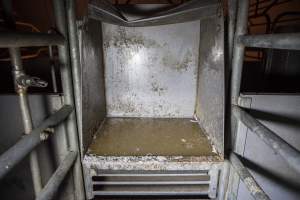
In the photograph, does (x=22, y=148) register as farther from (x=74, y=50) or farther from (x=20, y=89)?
(x=74, y=50)

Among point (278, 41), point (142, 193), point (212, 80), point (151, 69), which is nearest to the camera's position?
point (278, 41)

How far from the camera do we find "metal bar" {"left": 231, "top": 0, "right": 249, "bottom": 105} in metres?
0.79

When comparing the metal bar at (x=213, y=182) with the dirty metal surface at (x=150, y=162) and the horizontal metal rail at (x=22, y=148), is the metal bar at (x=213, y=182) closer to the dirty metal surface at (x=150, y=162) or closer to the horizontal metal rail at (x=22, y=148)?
the dirty metal surface at (x=150, y=162)

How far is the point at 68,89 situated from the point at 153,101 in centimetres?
48

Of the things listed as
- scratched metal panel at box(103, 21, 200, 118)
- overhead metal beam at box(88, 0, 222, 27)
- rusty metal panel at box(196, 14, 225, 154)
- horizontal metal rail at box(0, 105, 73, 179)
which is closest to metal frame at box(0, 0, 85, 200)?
horizontal metal rail at box(0, 105, 73, 179)

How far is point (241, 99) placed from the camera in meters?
0.88

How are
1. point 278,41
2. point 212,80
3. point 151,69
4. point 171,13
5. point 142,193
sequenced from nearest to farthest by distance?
point 278,41 → point 171,13 → point 212,80 → point 142,193 → point 151,69

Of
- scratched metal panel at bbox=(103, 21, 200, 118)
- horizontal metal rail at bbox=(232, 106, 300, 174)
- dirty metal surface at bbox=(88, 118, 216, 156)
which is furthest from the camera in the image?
scratched metal panel at bbox=(103, 21, 200, 118)

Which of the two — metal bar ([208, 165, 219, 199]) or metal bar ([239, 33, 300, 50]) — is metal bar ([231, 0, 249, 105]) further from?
metal bar ([208, 165, 219, 199])

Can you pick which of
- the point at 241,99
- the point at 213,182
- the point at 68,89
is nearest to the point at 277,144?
the point at 241,99

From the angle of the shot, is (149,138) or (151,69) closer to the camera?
(149,138)

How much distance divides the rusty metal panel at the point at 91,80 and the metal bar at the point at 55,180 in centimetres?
8

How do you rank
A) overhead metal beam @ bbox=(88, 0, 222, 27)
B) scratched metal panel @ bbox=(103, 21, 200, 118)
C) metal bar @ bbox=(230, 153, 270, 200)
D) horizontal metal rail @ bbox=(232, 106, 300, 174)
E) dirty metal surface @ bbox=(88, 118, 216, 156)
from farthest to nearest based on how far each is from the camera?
scratched metal panel @ bbox=(103, 21, 200, 118)
dirty metal surface @ bbox=(88, 118, 216, 156)
overhead metal beam @ bbox=(88, 0, 222, 27)
metal bar @ bbox=(230, 153, 270, 200)
horizontal metal rail @ bbox=(232, 106, 300, 174)

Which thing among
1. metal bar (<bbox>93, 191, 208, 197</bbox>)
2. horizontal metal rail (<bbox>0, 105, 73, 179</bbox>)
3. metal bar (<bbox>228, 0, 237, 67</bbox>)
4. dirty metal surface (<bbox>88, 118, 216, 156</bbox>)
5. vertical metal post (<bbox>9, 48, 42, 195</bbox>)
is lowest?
metal bar (<bbox>93, 191, 208, 197</bbox>)
